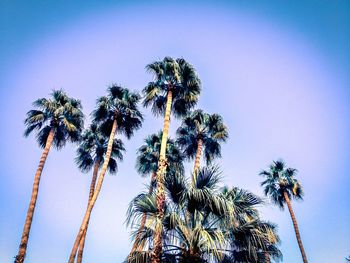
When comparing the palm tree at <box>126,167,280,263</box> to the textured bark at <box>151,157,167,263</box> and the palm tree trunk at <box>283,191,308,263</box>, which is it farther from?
the palm tree trunk at <box>283,191,308,263</box>

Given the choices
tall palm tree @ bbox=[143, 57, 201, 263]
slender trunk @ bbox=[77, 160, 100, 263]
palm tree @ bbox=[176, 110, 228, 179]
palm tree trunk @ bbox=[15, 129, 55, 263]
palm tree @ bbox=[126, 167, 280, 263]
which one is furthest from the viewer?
palm tree @ bbox=[176, 110, 228, 179]

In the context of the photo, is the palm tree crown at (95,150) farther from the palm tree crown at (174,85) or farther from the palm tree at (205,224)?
the palm tree at (205,224)

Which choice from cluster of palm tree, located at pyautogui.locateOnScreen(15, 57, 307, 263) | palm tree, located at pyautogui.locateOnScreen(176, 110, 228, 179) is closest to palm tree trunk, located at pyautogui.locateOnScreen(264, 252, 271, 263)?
cluster of palm tree, located at pyautogui.locateOnScreen(15, 57, 307, 263)

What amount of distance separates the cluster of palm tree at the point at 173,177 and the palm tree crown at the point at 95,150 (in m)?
0.08

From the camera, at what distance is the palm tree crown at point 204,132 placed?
2150cm

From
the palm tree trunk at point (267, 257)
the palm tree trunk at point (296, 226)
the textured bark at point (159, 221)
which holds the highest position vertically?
the palm tree trunk at point (296, 226)

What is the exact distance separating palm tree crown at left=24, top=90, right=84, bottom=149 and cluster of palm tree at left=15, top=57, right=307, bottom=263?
0.23ft

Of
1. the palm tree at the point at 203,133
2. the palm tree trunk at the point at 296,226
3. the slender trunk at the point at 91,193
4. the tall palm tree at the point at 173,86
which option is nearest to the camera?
the tall palm tree at the point at 173,86

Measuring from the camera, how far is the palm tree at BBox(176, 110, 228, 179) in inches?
846

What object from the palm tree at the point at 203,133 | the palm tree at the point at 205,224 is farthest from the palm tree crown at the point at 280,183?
the palm tree at the point at 205,224

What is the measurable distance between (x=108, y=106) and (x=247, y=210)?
13025mm

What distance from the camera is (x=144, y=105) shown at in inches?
650

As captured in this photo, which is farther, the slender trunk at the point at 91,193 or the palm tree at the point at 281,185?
the palm tree at the point at 281,185

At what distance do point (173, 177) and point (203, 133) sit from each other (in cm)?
1124
